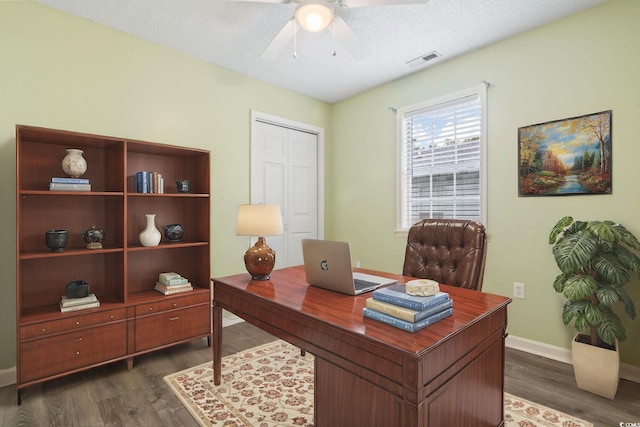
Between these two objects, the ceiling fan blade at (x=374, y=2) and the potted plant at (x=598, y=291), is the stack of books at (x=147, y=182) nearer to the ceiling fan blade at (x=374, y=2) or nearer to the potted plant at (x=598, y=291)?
the ceiling fan blade at (x=374, y=2)

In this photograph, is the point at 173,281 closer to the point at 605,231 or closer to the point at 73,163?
the point at 73,163

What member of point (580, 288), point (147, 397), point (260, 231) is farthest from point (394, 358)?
point (147, 397)

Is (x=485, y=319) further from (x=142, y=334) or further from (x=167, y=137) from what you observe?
(x=167, y=137)

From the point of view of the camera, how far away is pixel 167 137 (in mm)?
3053

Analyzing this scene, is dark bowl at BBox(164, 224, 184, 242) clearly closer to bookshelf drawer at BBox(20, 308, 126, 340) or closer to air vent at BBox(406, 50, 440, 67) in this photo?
bookshelf drawer at BBox(20, 308, 126, 340)

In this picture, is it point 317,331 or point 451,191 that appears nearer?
point 317,331

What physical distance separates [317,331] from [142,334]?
185 cm

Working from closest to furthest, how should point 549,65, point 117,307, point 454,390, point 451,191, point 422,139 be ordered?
point 454,390 < point 117,307 < point 549,65 < point 451,191 < point 422,139

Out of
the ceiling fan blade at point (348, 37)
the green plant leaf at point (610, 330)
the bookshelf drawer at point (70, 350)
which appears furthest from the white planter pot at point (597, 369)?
the bookshelf drawer at point (70, 350)

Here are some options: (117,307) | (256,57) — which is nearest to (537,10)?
(256,57)

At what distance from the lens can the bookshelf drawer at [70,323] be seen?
2.08m

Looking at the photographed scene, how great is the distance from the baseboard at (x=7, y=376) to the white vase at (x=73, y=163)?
4.60 feet

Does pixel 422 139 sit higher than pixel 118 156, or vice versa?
pixel 422 139

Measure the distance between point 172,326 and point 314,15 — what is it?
8.20 feet
